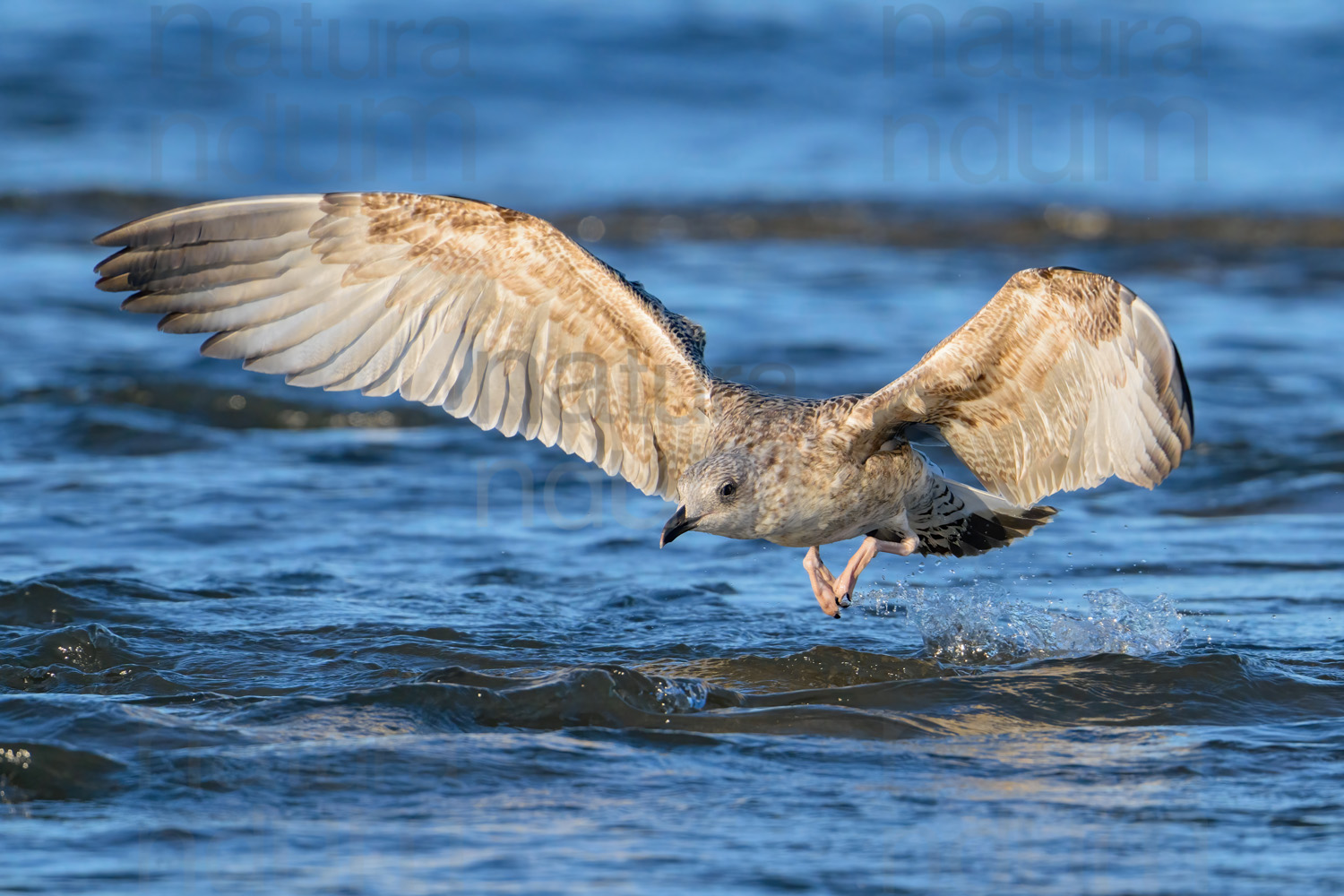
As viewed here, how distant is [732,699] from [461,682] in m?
0.85

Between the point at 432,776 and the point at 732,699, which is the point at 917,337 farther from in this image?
the point at 432,776

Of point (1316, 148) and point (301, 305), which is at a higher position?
point (1316, 148)

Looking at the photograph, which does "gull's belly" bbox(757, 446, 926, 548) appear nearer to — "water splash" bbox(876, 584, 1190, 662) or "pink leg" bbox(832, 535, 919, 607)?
"pink leg" bbox(832, 535, 919, 607)

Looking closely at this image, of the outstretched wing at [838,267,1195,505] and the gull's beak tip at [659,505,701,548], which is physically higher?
the outstretched wing at [838,267,1195,505]

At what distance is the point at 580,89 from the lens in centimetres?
1798

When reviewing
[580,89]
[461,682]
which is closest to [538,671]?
[461,682]

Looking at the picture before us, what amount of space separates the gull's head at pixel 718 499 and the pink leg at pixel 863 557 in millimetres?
629

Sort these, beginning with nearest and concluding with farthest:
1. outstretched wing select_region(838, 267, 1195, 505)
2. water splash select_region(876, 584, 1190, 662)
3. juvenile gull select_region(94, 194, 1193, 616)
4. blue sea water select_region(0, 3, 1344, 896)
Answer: blue sea water select_region(0, 3, 1344, 896)
outstretched wing select_region(838, 267, 1195, 505)
juvenile gull select_region(94, 194, 1193, 616)
water splash select_region(876, 584, 1190, 662)

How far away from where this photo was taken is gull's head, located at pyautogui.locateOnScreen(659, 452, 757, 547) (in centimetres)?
490

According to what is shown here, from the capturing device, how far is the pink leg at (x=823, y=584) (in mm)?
5457

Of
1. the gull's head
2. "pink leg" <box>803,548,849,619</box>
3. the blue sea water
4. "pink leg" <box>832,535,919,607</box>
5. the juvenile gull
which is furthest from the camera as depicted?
"pink leg" <box>832,535,919,607</box>

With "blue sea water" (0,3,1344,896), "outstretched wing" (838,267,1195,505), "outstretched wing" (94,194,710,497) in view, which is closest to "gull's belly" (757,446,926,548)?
"outstretched wing" (838,267,1195,505)

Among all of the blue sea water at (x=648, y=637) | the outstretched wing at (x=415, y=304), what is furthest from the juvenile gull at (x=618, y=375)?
the blue sea water at (x=648, y=637)

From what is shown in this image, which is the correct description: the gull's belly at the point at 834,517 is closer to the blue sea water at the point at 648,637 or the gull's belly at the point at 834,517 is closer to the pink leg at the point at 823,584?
the pink leg at the point at 823,584
